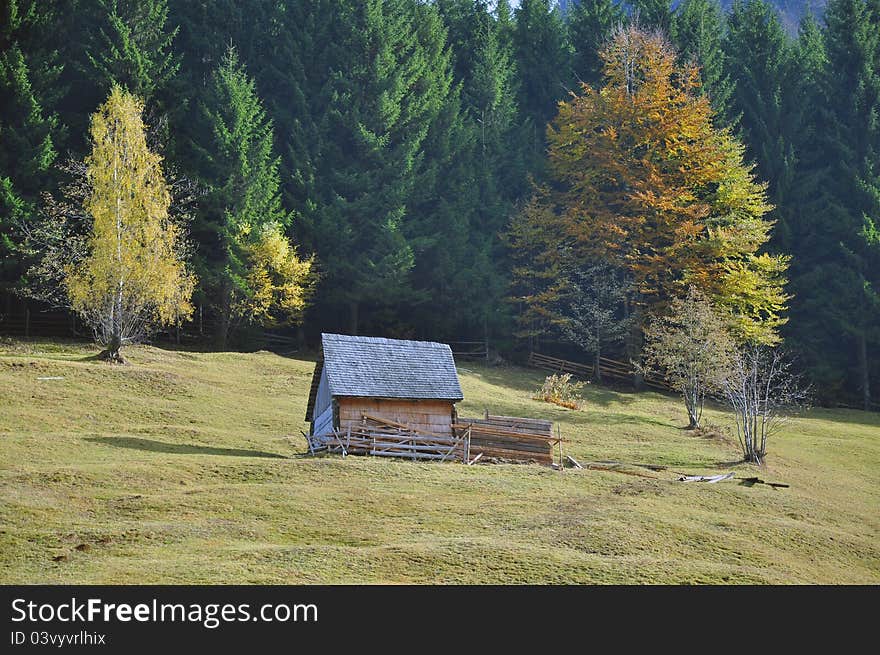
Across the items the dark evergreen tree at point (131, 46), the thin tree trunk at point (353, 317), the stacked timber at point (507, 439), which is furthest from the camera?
the thin tree trunk at point (353, 317)

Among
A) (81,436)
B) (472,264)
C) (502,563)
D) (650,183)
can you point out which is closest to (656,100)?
(650,183)

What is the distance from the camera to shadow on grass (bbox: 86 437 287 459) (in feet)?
112

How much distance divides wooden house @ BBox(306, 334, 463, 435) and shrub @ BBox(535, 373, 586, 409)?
1392 centimetres

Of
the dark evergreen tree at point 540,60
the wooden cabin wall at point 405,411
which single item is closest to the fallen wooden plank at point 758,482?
the wooden cabin wall at point 405,411

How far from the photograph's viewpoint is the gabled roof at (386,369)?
36.5 m

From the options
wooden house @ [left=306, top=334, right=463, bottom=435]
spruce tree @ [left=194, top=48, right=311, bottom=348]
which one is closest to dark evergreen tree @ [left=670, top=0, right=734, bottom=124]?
spruce tree @ [left=194, top=48, right=311, bottom=348]

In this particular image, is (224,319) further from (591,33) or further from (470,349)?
(591,33)

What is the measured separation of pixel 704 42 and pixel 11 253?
168 feet

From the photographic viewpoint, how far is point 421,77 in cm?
7294

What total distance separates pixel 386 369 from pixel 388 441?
9.42 ft

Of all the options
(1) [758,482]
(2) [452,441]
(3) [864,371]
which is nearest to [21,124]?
(2) [452,441]

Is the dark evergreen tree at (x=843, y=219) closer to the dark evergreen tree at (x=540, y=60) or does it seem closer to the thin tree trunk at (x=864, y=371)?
the thin tree trunk at (x=864, y=371)

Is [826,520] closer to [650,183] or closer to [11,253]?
[650,183]

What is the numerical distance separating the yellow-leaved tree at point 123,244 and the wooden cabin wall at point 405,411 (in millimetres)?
16093
